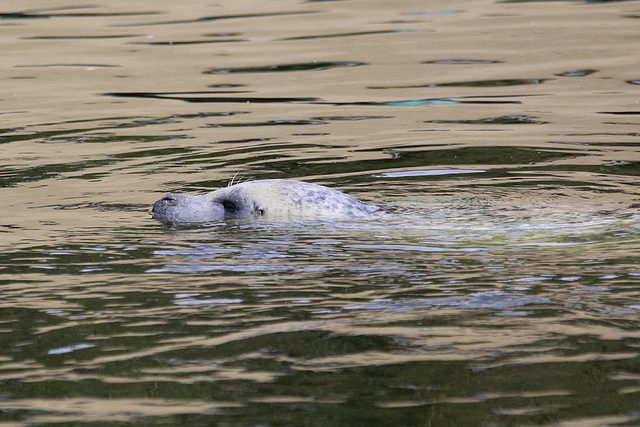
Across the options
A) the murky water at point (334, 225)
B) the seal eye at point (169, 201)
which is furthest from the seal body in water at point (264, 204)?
the murky water at point (334, 225)

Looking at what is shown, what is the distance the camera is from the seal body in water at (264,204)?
694 cm

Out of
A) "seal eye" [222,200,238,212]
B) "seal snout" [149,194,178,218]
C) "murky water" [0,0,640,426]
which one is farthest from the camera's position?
"seal eye" [222,200,238,212]

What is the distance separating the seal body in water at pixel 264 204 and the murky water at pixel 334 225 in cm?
21

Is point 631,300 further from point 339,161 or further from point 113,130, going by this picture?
point 113,130

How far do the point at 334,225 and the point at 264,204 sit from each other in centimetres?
57

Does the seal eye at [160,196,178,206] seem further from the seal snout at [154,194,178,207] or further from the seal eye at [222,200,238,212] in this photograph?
the seal eye at [222,200,238,212]

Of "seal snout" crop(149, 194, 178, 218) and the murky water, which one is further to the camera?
"seal snout" crop(149, 194, 178, 218)

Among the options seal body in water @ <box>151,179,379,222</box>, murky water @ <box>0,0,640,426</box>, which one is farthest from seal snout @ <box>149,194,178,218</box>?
murky water @ <box>0,0,640,426</box>

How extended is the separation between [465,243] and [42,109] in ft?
22.9

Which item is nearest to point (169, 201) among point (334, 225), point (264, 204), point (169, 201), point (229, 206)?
point (169, 201)

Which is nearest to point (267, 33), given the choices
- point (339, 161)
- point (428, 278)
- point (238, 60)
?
point (238, 60)

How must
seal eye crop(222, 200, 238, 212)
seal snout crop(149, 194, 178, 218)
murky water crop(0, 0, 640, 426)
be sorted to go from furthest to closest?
seal eye crop(222, 200, 238, 212) → seal snout crop(149, 194, 178, 218) → murky water crop(0, 0, 640, 426)

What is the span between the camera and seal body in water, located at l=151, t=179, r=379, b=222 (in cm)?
694

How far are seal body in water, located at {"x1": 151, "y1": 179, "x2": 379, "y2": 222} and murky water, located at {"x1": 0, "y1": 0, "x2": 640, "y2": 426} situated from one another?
21 cm
